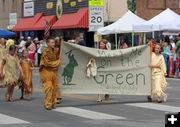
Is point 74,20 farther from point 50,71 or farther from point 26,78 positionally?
point 50,71

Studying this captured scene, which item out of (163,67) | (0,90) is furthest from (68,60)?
(0,90)

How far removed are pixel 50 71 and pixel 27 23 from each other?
115ft

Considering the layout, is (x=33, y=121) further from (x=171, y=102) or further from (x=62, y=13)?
(x=62, y=13)

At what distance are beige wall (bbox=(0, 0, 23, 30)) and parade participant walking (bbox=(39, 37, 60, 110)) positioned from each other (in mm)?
38032

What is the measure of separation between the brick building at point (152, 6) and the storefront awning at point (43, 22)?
7560 mm

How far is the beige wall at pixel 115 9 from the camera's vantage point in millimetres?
38406

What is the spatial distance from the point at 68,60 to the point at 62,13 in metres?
29.5

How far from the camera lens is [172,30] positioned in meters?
24.9

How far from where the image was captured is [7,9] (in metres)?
51.2

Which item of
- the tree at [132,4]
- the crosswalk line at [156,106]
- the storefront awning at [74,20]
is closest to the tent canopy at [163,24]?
the storefront awning at [74,20]

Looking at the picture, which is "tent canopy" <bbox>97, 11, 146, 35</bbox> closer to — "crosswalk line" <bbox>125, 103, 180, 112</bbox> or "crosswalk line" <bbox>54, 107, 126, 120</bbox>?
"crosswalk line" <bbox>125, 103, 180, 112</bbox>

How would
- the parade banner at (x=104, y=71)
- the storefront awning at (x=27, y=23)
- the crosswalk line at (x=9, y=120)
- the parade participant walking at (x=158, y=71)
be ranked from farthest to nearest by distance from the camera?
the storefront awning at (x=27, y=23) → the parade participant walking at (x=158, y=71) → the parade banner at (x=104, y=71) → the crosswalk line at (x=9, y=120)

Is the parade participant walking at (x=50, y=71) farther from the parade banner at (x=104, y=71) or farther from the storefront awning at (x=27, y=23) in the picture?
the storefront awning at (x=27, y=23)

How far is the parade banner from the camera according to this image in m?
12.0
